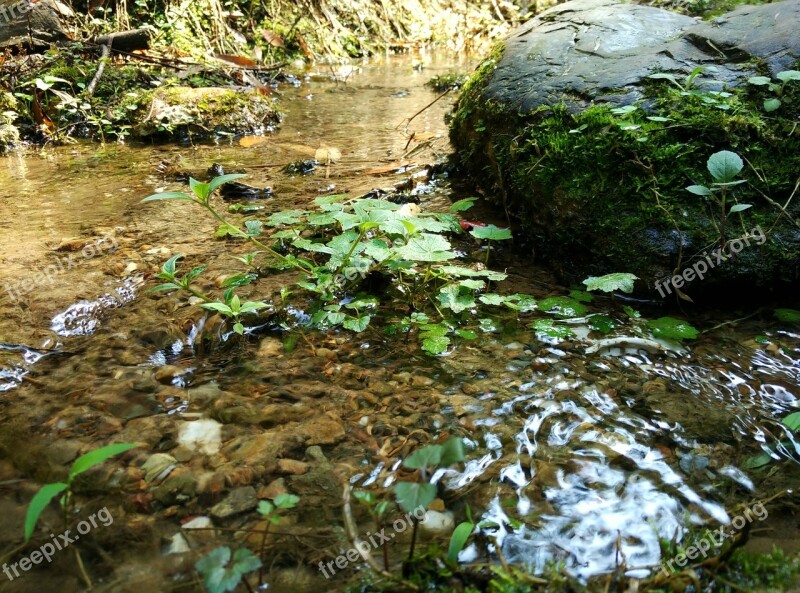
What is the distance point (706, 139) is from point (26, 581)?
2942 mm

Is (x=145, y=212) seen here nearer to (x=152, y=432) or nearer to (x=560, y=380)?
(x=152, y=432)

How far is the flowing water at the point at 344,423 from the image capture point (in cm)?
140

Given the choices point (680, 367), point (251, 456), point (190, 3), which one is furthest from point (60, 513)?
point (190, 3)

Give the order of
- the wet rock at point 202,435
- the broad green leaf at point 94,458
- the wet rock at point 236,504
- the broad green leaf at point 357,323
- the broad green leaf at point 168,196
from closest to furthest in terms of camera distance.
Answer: the broad green leaf at point 94,458, the wet rock at point 236,504, the wet rock at point 202,435, the broad green leaf at point 168,196, the broad green leaf at point 357,323

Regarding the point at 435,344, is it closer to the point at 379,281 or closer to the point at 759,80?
the point at 379,281

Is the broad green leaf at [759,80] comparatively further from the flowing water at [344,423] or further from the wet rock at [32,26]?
the wet rock at [32,26]

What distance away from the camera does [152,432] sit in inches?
68.7

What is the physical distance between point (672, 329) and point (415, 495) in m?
1.53

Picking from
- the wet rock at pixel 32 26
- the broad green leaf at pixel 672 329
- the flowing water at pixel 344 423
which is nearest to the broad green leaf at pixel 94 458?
the flowing water at pixel 344 423

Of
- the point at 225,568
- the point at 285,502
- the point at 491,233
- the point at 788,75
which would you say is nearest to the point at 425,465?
the point at 285,502

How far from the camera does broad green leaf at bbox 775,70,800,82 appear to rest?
248 centimetres

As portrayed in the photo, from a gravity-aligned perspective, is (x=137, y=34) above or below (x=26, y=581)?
above

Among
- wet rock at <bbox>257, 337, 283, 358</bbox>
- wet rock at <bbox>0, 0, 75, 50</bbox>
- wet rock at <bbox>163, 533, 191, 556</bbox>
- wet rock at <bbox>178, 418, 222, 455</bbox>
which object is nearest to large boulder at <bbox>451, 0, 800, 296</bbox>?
wet rock at <bbox>257, 337, 283, 358</bbox>

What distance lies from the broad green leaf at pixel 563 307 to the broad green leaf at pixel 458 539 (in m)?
1.25
